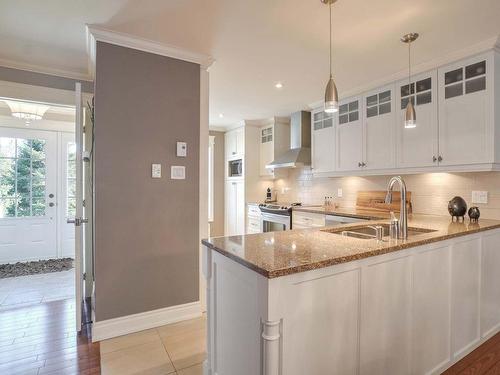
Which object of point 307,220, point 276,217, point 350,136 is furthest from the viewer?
point 276,217

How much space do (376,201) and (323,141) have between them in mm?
1054

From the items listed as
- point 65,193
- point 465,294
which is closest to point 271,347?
point 465,294

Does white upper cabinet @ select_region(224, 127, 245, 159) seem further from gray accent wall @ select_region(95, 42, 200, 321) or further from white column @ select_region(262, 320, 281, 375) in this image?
white column @ select_region(262, 320, 281, 375)

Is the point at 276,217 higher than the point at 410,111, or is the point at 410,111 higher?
the point at 410,111

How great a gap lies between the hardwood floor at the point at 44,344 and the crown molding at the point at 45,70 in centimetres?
229

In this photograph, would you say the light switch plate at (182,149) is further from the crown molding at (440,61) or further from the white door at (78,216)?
the crown molding at (440,61)

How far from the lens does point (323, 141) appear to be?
153 inches

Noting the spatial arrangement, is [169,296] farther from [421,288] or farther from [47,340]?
[421,288]

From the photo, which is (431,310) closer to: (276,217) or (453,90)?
(453,90)

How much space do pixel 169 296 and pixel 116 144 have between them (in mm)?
1383

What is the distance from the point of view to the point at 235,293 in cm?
136

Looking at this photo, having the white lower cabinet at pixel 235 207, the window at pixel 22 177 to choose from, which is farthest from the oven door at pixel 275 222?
the window at pixel 22 177

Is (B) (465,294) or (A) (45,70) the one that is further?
(A) (45,70)

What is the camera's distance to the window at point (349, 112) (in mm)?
3471
